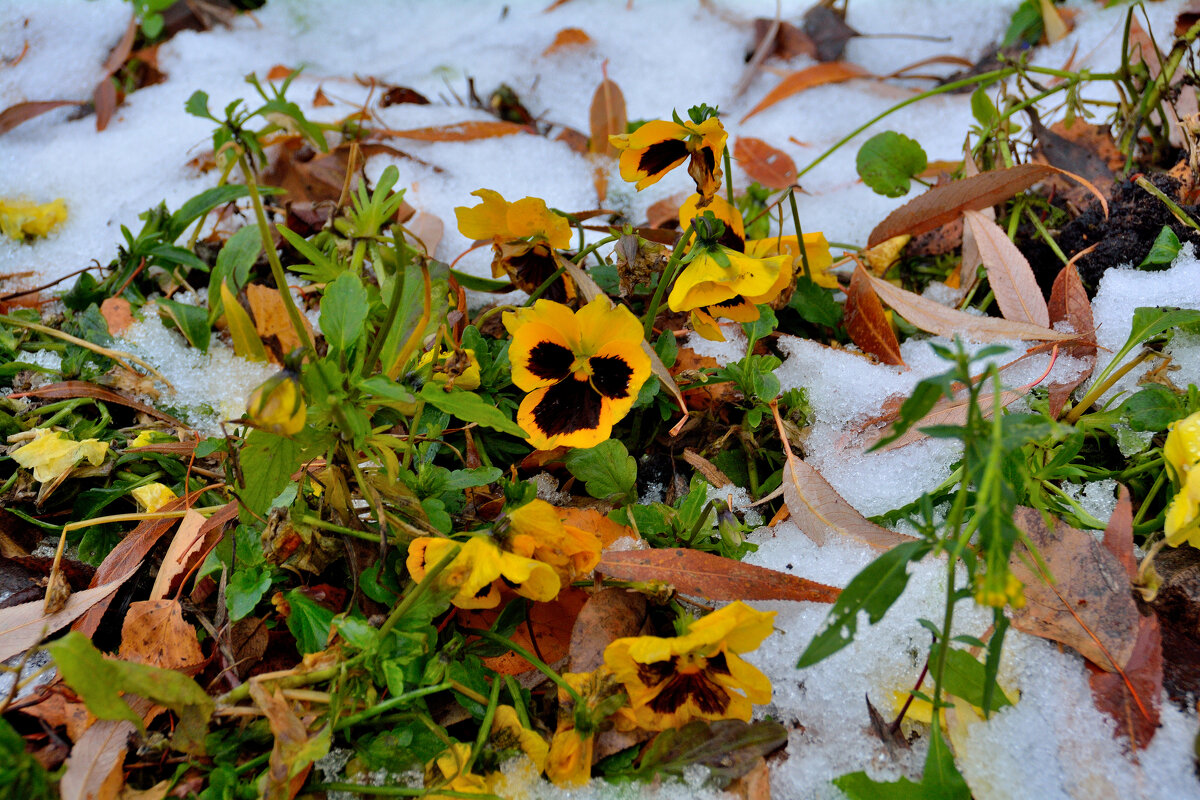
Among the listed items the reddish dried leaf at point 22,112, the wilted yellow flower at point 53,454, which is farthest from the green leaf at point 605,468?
the reddish dried leaf at point 22,112

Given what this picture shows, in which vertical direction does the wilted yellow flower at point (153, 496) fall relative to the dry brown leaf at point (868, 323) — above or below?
below

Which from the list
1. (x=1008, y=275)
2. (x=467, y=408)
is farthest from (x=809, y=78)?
(x=467, y=408)

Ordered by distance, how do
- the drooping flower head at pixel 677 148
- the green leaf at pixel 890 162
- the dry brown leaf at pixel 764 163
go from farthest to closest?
the dry brown leaf at pixel 764 163
the green leaf at pixel 890 162
the drooping flower head at pixel 677 148

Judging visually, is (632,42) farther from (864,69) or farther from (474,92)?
(864,69)

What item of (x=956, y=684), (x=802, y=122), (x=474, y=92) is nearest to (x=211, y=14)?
(x=474, y=92)

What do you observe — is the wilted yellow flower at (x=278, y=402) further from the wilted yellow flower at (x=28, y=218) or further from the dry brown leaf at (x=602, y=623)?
the wilted yellow flower at (x=28, y=218)

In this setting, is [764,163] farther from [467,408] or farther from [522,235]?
[467,408]

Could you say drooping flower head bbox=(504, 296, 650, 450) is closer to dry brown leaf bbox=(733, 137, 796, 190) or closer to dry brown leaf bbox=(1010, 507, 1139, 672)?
dry brown leaf bbox=(1010, 507, 1139, 672)
